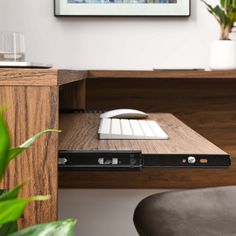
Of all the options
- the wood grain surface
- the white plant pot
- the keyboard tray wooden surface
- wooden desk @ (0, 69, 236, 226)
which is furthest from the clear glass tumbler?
the white plant pot

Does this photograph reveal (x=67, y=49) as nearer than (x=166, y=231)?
No

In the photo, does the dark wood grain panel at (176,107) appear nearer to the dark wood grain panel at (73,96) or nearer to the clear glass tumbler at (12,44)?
the dark wood grain panel at (73,96)

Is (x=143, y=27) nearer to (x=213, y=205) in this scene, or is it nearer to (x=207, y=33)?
(x=207, y=33)

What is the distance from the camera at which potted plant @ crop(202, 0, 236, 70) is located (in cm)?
159

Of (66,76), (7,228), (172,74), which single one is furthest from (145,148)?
(172,74)

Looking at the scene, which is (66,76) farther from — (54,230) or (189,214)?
(54,230)

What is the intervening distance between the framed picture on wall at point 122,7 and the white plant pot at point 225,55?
20cm

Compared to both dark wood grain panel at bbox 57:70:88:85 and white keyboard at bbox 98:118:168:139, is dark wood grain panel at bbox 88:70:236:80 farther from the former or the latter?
dark wood grain panel at bbox 57:70:88:85

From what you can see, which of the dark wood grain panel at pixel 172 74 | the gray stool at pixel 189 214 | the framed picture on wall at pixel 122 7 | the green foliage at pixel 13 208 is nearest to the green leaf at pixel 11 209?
the green foliage at pixel 13 208

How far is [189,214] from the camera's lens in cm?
89

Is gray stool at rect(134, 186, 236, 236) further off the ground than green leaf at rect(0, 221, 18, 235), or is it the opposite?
green leaf at rect(0, 221, 18, 235)

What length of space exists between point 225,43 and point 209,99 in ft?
0.73

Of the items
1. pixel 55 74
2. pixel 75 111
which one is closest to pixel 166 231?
pixel 55 74

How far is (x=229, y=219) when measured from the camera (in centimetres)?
87
